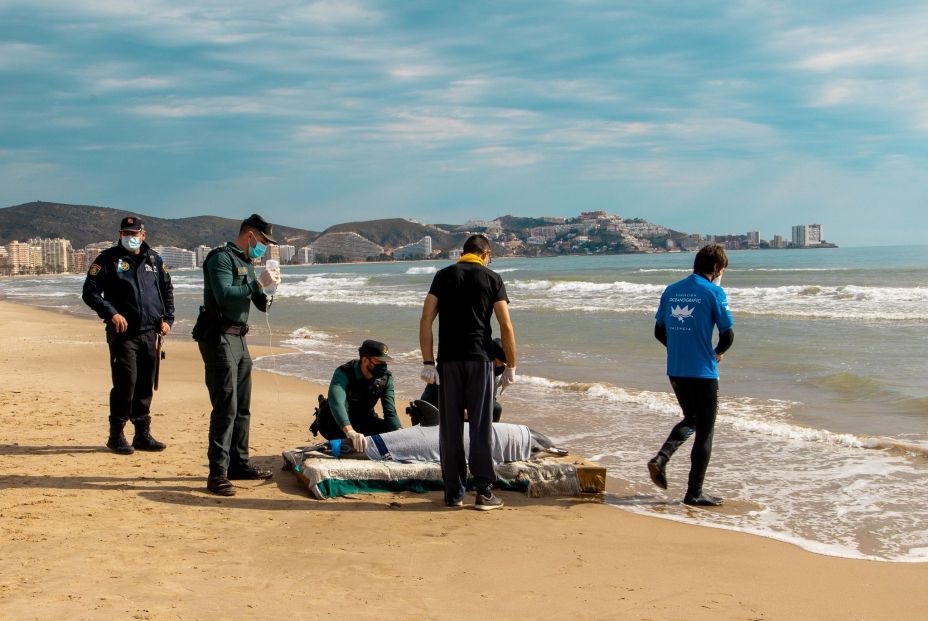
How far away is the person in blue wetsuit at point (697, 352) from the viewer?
5.54 metres

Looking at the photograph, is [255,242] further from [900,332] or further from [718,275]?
[900,332]

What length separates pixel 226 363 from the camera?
215 inches

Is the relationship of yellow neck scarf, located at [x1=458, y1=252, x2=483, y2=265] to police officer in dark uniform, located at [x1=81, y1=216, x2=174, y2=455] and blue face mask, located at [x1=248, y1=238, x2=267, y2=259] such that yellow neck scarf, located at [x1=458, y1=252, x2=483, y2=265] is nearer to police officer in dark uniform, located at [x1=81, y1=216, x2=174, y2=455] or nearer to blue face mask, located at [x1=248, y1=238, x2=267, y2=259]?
blue face mask, located at [x1=248, y1=238, x2=267, y2=259]

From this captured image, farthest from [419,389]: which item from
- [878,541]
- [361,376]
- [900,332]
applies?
[900,332]

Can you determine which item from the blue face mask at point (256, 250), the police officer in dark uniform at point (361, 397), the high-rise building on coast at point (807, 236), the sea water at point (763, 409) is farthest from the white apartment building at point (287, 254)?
the blue face mask at point (256, 250)

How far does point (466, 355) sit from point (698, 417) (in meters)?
1.67

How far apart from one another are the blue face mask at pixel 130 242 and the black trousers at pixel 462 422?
2923mm

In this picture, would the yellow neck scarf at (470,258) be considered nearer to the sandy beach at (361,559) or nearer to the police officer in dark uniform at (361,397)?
the police officer in dark uniform at (361,397)

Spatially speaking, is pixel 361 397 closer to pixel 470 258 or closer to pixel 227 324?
pixel 227 324

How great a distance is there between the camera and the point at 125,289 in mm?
6559

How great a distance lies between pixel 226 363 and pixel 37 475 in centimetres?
167

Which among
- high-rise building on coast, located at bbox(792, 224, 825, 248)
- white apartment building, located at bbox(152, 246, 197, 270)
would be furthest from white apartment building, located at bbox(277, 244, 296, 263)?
high-rise building on coast, located at bbox(792, 224, 825, 248)

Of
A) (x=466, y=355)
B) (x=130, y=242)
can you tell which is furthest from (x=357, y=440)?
(x=130, y=242)

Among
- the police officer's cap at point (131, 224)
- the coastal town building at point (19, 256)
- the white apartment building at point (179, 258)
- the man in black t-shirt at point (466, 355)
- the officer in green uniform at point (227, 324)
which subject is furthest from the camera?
the white apartment building at point (179, 258)
